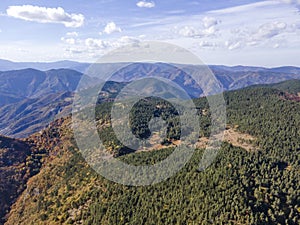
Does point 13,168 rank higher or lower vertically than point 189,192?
lower

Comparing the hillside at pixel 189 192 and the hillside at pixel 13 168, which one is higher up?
the hillside at pixel 189 192

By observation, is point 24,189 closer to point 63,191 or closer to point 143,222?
point 63,191

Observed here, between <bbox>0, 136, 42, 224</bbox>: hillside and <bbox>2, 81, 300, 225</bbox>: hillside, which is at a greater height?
<bbox>2, 81, 300, 225</bbox>: hillside

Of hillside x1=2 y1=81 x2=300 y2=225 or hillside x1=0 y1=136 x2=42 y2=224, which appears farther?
hillside x1=0 y1=136 x2=42 y2=224

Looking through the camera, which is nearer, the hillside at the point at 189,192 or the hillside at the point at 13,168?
the hillside at the point at 189,192

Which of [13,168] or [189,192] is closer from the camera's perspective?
[189,192]

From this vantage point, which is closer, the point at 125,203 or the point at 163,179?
the point at 125,203

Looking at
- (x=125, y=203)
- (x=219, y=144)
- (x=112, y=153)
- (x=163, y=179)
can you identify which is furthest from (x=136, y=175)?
(x=219, y=144)

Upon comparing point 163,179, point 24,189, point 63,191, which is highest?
point 163,179
